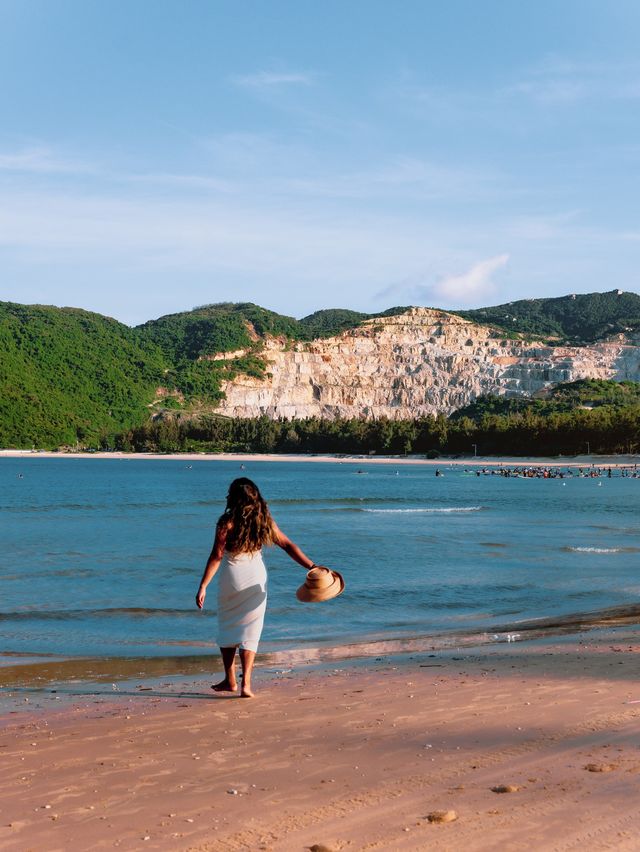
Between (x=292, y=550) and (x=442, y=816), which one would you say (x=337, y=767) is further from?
(x=292, y=550)

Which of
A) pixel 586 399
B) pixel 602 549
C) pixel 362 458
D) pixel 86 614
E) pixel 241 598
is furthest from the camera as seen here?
pixel 586 399

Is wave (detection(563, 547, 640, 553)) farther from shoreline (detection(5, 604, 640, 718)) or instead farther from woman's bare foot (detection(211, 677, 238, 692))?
woman's bare foot (detection(211, 677, 238, 692))

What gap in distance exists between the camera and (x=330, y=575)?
8.38m

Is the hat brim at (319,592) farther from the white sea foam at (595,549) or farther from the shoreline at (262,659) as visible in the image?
the white sea foam at (595,549)

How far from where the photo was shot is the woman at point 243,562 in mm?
8383

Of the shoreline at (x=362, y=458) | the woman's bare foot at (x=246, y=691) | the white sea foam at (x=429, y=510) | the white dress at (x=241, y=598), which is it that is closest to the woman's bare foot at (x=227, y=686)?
the woman's bare foot at (x=246, y=691)

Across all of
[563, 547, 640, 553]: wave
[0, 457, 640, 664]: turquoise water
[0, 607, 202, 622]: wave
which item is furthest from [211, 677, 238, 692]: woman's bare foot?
[563, 547, 640, 553]: wave

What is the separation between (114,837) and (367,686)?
4.83m

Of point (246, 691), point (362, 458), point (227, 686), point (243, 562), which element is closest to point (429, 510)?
point (227, 686)

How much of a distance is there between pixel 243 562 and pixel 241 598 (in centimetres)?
38

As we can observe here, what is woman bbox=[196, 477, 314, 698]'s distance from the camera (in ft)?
27.5

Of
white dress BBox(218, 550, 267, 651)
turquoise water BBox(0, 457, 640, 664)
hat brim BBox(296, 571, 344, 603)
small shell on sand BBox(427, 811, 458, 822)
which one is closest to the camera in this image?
small shell on sand BBox(427, 811, 458, 822)

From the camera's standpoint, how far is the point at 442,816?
511cm

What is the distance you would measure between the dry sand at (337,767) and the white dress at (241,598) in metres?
0.64
